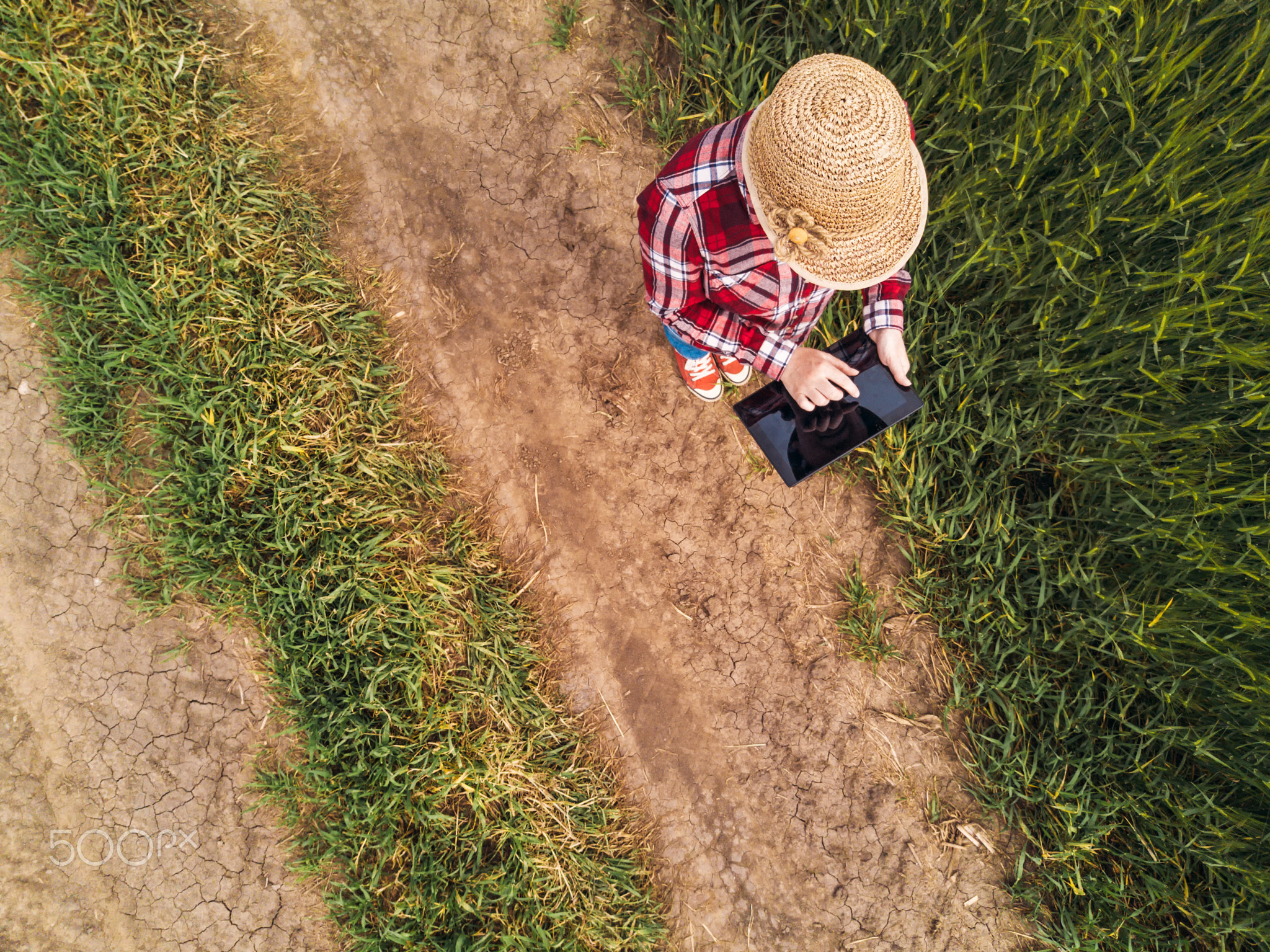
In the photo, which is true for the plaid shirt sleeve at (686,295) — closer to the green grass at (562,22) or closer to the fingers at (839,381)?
the fingers at (839,381)

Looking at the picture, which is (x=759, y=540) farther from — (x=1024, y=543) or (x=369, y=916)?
(x=369, y=916)

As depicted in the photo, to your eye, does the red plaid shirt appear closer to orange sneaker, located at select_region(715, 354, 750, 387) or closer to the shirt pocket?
the shirt pocket

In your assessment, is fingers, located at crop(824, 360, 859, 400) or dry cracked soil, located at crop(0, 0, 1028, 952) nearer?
fingers, located at crop(824, 360, 859, 400)

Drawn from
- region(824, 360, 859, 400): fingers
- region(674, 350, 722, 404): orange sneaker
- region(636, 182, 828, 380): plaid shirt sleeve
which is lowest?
region(674, 350, 722, 404): orange sneaker

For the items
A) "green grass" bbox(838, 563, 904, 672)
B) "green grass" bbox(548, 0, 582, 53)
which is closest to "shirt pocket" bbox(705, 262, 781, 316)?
"green grass" bbox(838, 563, 904, 672)

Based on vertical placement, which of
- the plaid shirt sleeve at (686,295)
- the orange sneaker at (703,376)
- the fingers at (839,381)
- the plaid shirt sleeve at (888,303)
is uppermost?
the plaid shirt sleeve at (686,295)

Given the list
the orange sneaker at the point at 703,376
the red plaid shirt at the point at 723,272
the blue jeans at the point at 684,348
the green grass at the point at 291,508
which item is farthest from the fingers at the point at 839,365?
the green grass at the point at 291,508
